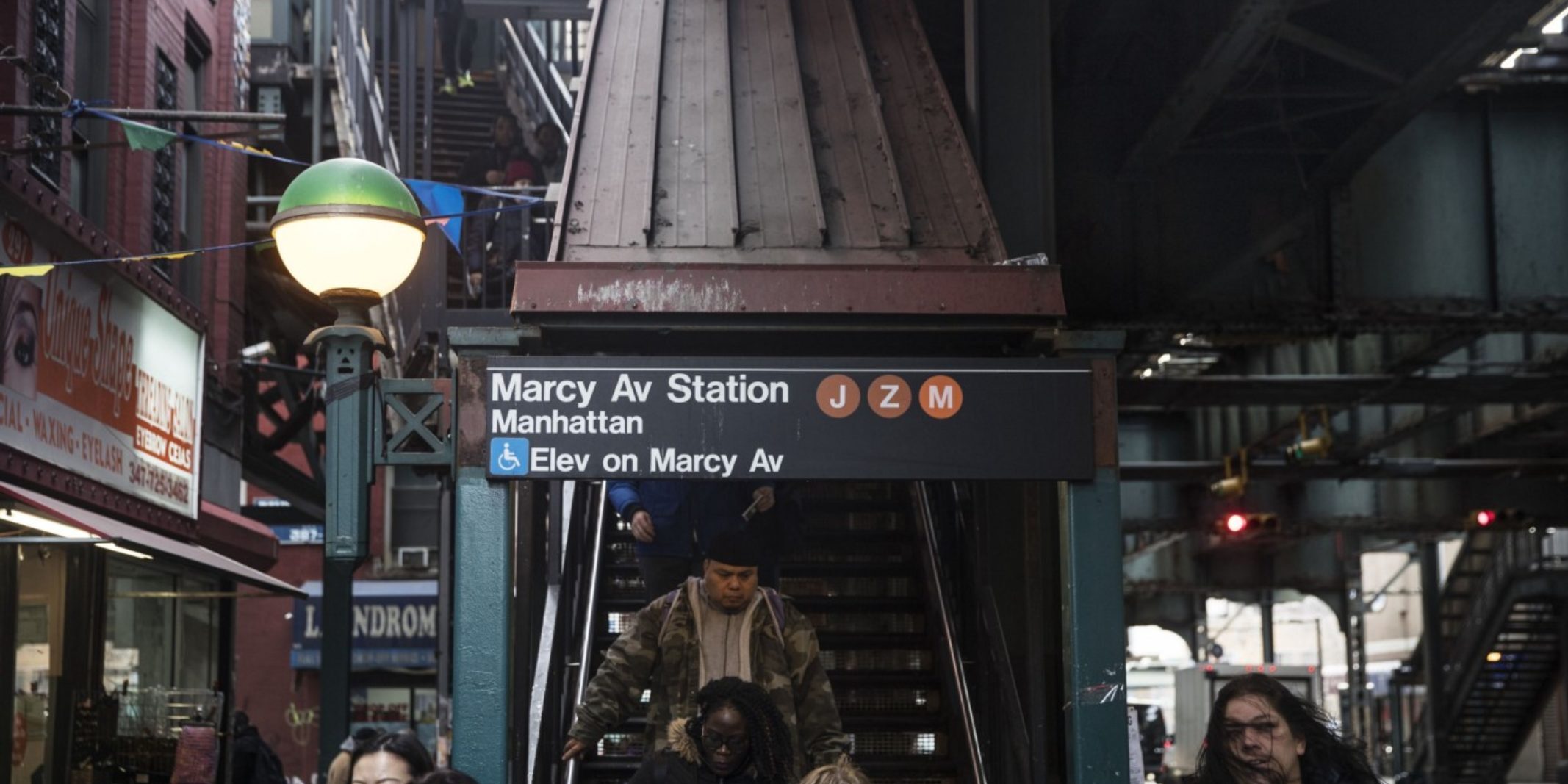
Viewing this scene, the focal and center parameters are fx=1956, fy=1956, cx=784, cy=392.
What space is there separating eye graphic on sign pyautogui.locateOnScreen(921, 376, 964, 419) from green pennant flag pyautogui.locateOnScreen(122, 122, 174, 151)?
5.83m

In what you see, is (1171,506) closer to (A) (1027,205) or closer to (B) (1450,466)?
(B) (1450,466)

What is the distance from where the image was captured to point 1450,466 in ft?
84.1

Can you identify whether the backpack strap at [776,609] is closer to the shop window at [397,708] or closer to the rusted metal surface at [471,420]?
the rusted metal surface at [471,420]

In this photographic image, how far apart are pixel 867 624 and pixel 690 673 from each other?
11.2 feet

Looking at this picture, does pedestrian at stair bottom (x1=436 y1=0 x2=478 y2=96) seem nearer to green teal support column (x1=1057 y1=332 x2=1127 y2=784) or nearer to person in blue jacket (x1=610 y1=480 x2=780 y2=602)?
person in blue jacket (x1=610 y1=480 x2=780 y2=602)

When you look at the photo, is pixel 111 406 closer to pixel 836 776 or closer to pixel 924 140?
pixel 924 140

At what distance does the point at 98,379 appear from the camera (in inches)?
545

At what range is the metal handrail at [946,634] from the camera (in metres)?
9.76

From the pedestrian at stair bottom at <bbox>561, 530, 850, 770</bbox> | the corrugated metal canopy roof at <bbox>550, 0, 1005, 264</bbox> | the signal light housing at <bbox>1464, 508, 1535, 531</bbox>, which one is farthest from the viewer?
the signal light housing at <bbox>1464, 508, 1535, 531</bbox>

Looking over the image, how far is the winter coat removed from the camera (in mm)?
8406

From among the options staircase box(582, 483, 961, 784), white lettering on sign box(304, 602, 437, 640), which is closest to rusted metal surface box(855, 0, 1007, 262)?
staircase box(582, 483, 961, 784)

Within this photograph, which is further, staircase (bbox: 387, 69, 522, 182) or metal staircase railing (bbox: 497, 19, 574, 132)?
staircase (bbox: 387, 69, 522, 182)

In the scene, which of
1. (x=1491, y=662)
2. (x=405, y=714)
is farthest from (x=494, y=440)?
(x=1491, y=662)

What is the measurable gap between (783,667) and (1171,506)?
22685 millimetres
